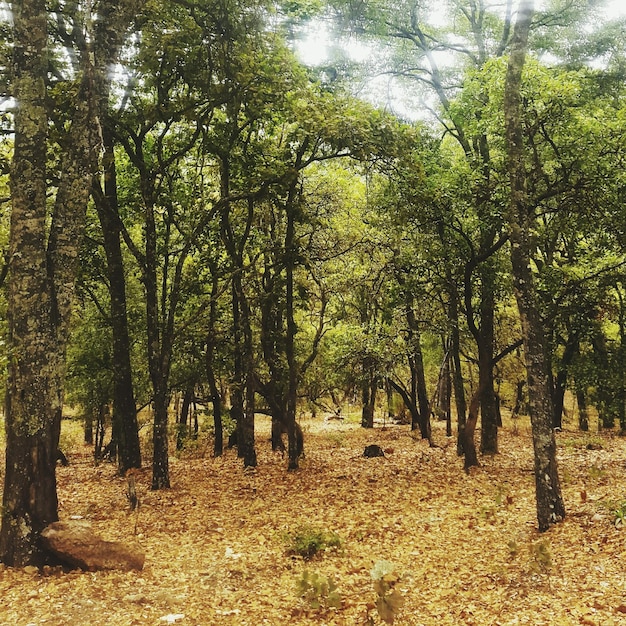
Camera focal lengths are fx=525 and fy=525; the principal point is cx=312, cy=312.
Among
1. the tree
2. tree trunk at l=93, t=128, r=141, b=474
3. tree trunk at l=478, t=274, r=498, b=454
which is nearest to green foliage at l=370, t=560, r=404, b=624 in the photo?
the tree

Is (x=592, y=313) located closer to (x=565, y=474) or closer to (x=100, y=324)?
(x=565, y=474)

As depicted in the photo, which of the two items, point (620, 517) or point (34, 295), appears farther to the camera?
point (620, 517)

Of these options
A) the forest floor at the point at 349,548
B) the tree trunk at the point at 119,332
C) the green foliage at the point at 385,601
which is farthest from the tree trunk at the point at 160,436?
the green foliage at the point at 385,601

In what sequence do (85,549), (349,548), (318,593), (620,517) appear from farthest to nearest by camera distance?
1. (349,548)
2. (620,517)
3. (85,549)
4. (318,593)

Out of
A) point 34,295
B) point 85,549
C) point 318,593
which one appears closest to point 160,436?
point 85,549

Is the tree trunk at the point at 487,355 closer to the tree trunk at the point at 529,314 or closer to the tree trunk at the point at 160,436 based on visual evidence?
the tree trunk at the point at 529,314

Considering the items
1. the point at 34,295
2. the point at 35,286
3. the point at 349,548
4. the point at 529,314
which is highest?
the point at 35,286

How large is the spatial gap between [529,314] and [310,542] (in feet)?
15.5

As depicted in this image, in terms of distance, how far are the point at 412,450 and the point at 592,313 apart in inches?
307

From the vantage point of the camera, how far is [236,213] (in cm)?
1459

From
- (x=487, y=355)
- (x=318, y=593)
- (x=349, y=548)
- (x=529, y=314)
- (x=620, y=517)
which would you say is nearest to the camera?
(x=318, y=593)

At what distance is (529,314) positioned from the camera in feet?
26.1

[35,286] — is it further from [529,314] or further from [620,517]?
[620,517]

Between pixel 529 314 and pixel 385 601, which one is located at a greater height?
pixel 529 314
